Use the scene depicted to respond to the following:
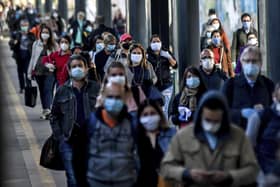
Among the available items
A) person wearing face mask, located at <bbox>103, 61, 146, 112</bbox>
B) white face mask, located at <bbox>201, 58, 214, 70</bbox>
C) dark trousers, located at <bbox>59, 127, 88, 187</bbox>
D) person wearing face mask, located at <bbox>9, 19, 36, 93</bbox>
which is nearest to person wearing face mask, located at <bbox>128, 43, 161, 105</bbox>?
white face mask, located at <bbox>201, 58, 214, 70</bbox>

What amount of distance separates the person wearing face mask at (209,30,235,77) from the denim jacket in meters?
7.96

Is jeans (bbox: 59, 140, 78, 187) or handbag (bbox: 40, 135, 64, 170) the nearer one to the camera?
jeans (bbox: 59, 140, 78, 187)

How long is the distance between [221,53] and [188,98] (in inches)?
296

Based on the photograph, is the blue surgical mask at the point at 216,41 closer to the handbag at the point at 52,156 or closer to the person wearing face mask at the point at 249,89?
the handbag at the point at 52,156

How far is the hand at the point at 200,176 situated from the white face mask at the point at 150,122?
1363 millimetres

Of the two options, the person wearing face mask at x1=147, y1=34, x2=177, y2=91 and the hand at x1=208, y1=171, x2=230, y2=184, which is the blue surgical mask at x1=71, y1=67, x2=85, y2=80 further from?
the person wearing face mask at x1=147, y1=34, x2=177, y2=91

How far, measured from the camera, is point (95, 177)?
31.8 ft

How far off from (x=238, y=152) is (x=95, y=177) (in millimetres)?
1451

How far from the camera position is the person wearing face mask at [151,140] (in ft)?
32.4

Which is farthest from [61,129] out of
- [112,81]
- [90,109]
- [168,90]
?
[168,90]

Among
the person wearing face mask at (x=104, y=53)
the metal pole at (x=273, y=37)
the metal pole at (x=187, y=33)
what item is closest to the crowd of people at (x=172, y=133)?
the metal pole at (x=273, y=37)

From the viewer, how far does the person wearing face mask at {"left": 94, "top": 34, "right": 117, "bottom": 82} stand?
18734 millimetres

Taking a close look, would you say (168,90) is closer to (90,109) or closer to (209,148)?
(90,109)

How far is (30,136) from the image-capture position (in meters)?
20.1
